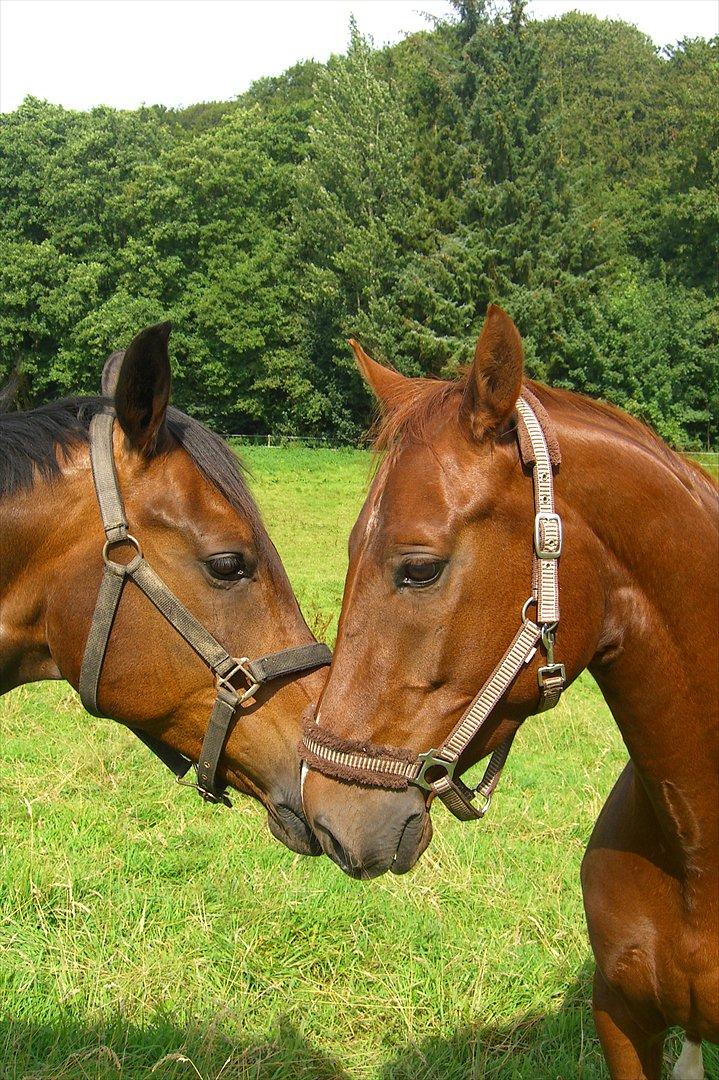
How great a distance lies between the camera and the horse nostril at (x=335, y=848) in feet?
6.56

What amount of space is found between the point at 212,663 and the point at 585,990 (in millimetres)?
2467

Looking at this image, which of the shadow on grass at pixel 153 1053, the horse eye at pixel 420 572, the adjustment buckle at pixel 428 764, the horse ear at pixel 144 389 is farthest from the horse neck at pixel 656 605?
the shadow on grass at pixel 153 1053

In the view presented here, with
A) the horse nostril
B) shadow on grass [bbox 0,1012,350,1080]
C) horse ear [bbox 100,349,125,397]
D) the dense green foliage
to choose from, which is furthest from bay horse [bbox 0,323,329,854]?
the dense green foliage

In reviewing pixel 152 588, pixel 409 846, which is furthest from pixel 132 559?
pixel 409 846

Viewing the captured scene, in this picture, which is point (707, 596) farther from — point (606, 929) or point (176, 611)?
point (176, 611)

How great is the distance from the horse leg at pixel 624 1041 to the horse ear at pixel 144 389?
2.15 metres

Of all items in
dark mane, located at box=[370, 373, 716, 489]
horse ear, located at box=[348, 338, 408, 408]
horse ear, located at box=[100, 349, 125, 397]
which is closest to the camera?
dark mane, located at box=[370, 373, 716, 489]

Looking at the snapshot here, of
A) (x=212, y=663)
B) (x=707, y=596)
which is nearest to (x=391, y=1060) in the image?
(x=212, y=663)

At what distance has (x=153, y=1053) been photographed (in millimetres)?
3371

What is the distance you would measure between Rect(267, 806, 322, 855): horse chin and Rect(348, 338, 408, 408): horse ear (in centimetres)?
127

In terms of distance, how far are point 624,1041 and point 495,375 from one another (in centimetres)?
202

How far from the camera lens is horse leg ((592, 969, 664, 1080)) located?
2.51 meters

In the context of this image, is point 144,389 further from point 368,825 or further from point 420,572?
point 368,825

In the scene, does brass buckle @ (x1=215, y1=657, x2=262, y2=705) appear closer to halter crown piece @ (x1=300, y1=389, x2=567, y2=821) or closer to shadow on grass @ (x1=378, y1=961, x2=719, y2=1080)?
halter crown piece @ (x1=300, y1=389, x2=567, y2=821)
